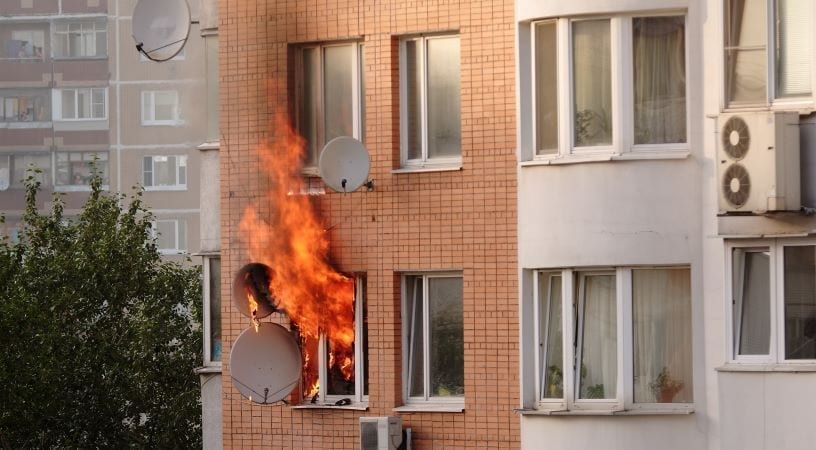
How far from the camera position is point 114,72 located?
3509 inches

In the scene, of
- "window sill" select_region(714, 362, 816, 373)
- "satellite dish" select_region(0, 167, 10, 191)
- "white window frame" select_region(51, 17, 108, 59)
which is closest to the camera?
"window sill" select_region(714, 362, 816, 373)

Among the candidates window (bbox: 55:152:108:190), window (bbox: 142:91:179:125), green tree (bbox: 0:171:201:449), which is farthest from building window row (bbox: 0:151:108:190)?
green tree (bbox: 0:171:201:449)

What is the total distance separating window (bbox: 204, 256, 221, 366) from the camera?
2723 centimetres

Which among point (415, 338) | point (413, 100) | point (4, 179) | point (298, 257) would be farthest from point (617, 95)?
point (4, 179)

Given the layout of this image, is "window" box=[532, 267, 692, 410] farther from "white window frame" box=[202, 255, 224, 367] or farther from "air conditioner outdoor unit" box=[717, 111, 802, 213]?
"white window frame" box=[202, 255, 224, 367]

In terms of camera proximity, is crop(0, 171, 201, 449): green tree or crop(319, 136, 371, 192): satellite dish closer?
crop(319, 136, 371, 192): satellite dish

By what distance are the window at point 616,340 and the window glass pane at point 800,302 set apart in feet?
4.20

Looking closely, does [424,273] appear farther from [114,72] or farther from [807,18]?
[114,72]

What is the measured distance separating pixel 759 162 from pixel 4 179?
73602 mm

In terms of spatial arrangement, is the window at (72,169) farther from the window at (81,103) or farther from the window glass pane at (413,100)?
the window glass pane at (413,100)

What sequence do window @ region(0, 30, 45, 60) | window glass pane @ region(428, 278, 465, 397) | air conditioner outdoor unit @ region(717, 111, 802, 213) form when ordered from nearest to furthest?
air conditioner outdoor unit @ region(717, 111, 802, 213)
window glass pane @ region(428, 278, 465, 397)
window @ region(0, 30, 45, 60)

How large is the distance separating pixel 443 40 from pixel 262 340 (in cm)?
437

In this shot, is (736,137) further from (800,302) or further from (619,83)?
(800,302)

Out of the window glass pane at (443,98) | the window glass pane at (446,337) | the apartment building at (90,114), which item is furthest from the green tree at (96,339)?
the apartment building at (90,114)
